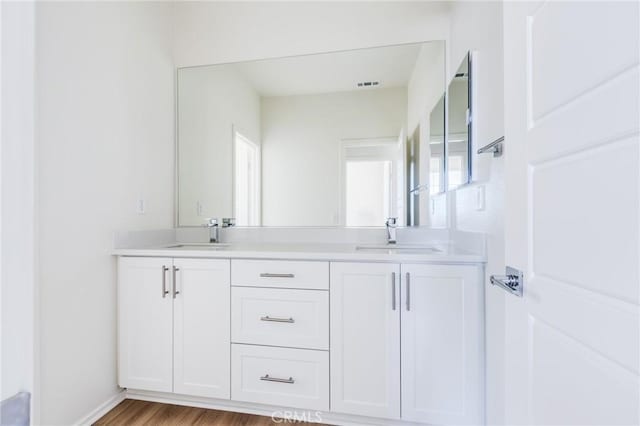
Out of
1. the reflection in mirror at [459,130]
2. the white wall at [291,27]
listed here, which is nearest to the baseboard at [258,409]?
the reflection in mirror at [459,130]

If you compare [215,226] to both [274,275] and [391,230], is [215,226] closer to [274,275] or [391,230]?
[274,275]

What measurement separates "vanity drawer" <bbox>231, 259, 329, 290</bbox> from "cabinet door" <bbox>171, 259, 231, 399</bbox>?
0.07 meters

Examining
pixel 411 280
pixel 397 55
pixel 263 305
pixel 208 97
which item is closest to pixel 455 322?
pixel 411 280

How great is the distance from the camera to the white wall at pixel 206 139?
224cm

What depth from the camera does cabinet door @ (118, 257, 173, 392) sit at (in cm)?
167

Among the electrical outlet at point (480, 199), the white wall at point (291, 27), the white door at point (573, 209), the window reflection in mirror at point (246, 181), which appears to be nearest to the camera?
the white door at point (573, 209)

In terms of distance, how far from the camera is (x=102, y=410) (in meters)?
1.62

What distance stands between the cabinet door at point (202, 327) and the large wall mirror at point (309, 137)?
641 mm

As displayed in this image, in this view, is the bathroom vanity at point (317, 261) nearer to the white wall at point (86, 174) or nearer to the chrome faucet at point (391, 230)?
the chrome faucet at point (391, 230)

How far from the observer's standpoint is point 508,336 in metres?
0.87

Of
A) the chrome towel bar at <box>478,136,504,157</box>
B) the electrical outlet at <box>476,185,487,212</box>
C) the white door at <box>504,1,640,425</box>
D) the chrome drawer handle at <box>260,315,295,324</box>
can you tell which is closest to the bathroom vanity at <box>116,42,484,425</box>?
the chrome drawer handle at <box>260,315,295,324</box>

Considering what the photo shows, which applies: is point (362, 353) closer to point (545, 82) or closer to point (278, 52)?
point (545, 82)

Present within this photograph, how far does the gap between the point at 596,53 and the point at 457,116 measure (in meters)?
1.16

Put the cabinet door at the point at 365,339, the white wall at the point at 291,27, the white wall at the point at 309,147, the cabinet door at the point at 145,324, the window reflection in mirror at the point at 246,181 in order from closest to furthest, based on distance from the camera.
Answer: the cabinet door at the point at 365,339
the cabinet door at the point at 145,324
the white wall at the point at 291,27
the white wall at the point at 309,147
the window reflection in mirror at the point at 246,181
